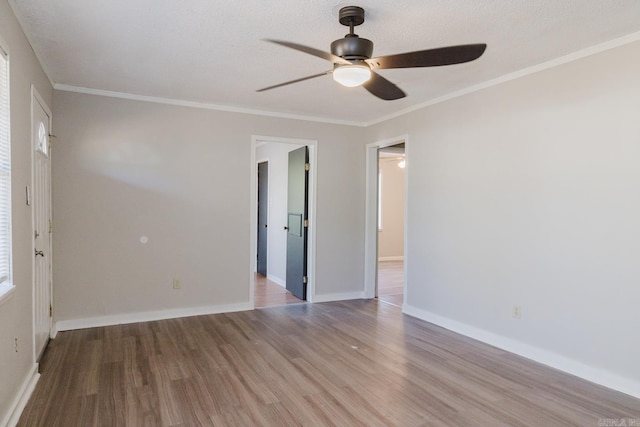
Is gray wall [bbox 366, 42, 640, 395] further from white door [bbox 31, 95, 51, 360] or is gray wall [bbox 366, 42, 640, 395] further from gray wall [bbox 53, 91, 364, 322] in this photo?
white door [bbox 31, 95, 51, 360]

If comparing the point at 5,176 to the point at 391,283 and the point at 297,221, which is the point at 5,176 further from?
the point at 391,283

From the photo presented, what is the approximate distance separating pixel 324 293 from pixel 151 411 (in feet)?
10.1

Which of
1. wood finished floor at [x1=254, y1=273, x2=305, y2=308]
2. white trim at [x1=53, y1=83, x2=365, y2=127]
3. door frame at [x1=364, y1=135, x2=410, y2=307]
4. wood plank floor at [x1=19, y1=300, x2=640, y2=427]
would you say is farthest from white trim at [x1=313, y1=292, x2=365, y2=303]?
white trim at [x1=53, y1=83, x2=365, y2=127]

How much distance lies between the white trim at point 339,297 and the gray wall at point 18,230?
10.5 feet

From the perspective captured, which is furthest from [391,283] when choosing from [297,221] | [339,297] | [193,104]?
[193,104]

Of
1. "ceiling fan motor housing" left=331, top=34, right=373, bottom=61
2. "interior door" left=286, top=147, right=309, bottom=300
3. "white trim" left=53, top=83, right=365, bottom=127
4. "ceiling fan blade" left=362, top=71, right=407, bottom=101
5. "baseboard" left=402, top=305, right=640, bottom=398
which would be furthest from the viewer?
"interior door" left=286, top=147, right=309, bottom=300

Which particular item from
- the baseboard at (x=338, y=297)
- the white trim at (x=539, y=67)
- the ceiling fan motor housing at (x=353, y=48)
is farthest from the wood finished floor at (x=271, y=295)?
the ceiling fan motor housing at (x=353, y=48)

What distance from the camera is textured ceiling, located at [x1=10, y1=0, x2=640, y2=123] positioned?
7.70ft

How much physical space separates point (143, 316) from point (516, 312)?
12.3 ft

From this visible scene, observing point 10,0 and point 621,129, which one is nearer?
point 10,0

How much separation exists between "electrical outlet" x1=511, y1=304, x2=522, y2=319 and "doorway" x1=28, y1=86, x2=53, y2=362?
12.6ft

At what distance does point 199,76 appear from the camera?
11.8 ft

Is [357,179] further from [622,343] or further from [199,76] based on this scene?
[622,343]

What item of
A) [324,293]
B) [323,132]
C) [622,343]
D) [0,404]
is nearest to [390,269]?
[324,293]
